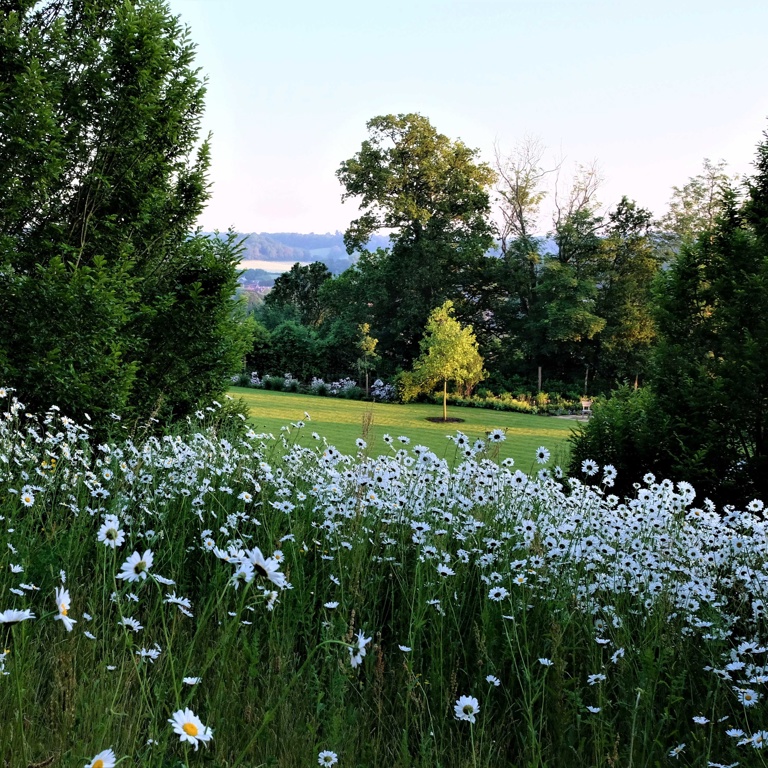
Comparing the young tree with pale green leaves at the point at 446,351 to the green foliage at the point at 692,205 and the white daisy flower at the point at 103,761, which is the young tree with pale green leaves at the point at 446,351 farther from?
the white daisy flower at the point at 103,761

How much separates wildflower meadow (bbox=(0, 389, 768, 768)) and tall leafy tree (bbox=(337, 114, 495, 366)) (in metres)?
28.5

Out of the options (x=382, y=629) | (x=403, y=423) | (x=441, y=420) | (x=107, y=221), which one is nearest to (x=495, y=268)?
(x=441, y=420)

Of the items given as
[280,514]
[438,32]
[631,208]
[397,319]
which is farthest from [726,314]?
[631,208]

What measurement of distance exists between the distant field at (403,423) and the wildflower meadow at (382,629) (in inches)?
381

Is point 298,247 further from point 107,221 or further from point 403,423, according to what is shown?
point 107,221

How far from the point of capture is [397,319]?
32.1m

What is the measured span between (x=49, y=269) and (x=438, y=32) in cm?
1033

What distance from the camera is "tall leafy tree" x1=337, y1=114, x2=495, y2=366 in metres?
32.4

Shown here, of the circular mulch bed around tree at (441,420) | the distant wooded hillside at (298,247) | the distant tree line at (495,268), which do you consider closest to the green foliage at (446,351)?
the circular mulch bed around tree at (441,420)

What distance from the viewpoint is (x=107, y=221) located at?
6.87m

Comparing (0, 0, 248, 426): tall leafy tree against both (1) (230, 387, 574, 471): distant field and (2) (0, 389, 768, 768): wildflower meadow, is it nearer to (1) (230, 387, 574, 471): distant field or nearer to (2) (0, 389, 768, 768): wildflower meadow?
(2) (0, 389, 768, 768): wildflower meadow

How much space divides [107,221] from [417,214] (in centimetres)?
2679

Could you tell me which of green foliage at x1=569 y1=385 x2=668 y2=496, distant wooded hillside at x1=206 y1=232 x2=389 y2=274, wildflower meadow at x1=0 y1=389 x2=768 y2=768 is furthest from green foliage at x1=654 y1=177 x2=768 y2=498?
distant wooded hillside at x1=206 y1=232 x2=389 y2=274

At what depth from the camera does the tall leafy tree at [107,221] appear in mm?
6152
